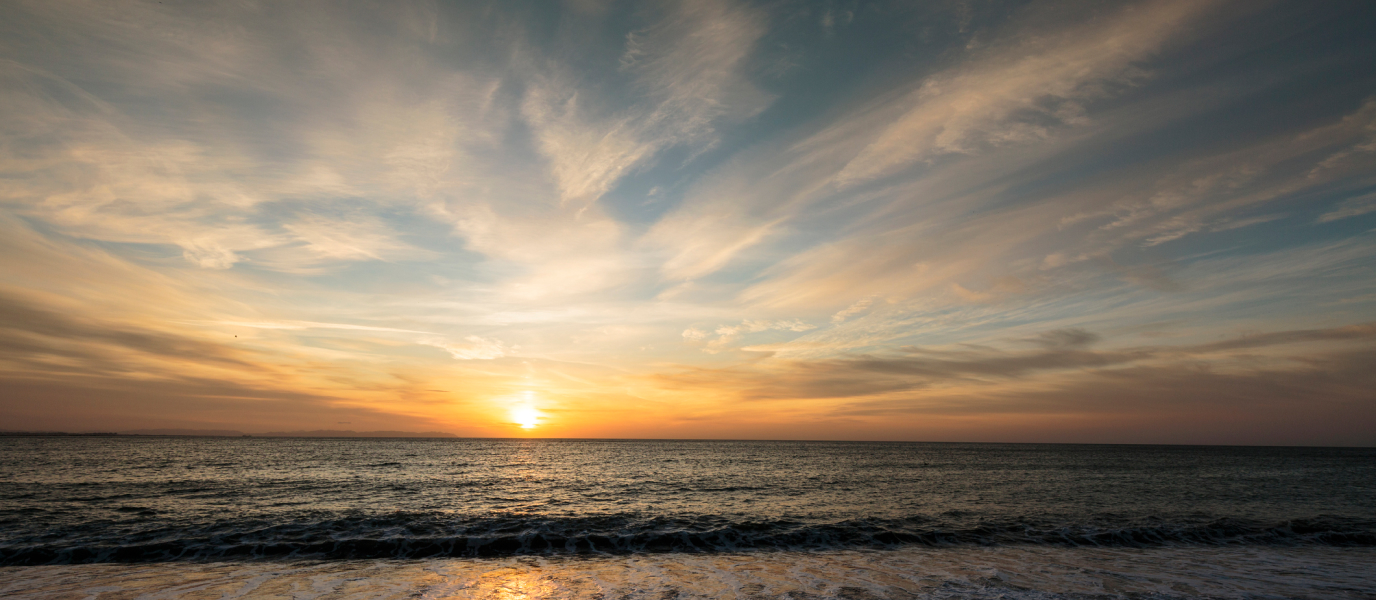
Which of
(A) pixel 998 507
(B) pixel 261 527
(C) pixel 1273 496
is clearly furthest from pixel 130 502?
(C) pixel 1273 496

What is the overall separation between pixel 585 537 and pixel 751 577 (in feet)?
31.0

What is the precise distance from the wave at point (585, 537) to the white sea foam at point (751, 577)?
1.72m

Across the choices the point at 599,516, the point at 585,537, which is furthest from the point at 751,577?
the point at 599,516

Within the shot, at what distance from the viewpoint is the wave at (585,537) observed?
1984 cm

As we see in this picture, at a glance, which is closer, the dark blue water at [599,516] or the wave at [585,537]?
the wave at [585,537]

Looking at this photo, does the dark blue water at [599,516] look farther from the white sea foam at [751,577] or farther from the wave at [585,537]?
the white sea foam at [751,577]

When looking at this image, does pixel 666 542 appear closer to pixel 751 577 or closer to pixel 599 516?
pixel 751 577

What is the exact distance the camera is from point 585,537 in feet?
75.7

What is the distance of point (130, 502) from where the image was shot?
102ft

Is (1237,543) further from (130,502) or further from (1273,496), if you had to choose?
(130,502)

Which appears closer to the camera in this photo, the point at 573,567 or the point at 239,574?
the point at 239,574

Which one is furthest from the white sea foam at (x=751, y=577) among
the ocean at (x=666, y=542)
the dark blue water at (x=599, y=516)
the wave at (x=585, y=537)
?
the dark blue water at (x=599, y=516)

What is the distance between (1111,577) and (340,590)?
22566 millimetres

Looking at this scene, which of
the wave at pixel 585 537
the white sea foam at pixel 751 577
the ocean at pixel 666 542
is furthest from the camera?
the wave at pixel 585 537
